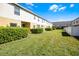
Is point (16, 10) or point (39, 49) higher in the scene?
point (16, 10)

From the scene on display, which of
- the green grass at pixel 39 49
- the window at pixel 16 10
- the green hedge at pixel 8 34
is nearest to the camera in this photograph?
the green grass at pixel 39 49

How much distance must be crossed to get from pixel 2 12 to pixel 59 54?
8.03 metres

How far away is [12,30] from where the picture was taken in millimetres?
9102

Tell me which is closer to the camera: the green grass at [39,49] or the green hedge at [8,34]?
the green grass at [39,49]

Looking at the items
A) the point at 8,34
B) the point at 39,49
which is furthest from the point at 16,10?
the point at 39,49

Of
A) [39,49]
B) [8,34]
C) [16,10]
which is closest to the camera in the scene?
[39,49]

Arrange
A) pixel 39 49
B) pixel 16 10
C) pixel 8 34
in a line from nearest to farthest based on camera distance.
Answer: pixel 39 49 < pixel 8 34 < pixel 16 10

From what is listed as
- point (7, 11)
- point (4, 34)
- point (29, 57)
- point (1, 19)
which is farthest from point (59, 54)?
point (7, 11)

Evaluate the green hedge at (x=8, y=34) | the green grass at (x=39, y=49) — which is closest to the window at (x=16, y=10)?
the green hedge at (x=8, y=34)

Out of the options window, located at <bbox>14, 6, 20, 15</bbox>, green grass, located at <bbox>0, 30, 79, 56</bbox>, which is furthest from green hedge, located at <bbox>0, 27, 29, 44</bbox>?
window, located at <bbox>14, 6, 20, 15</bbox>

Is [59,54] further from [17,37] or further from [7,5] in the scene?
[7,5]

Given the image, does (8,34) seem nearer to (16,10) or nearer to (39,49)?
(39,49)

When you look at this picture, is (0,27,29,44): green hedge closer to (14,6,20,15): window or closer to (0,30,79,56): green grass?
(0,30,79,56): green grass

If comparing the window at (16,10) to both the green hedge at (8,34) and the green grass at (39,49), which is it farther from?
the green grass at (39,49)
